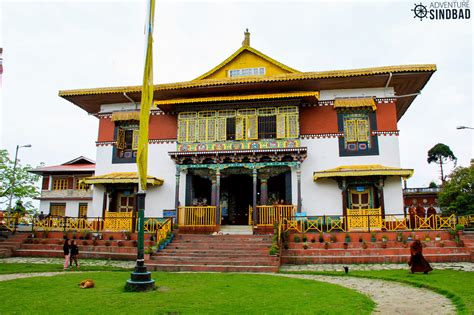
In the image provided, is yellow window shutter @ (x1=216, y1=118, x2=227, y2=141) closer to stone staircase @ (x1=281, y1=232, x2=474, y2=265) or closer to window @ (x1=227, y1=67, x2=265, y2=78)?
window @ (x1=227, y1=67, x2=265, y2=78)

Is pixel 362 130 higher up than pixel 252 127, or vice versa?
pixel 252 127

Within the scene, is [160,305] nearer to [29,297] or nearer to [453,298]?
[29,297]

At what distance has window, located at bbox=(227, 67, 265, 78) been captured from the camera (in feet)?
80.0

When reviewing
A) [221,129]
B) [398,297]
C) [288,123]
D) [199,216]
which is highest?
[288,123]

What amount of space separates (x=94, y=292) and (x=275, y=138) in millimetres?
14244

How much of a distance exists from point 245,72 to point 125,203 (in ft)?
35.3

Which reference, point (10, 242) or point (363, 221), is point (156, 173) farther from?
point (363, 221)

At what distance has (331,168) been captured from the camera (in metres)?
21.9

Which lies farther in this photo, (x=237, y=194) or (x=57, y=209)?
(x=57, y=209)

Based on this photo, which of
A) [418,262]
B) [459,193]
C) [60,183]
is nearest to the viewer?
[418,262]

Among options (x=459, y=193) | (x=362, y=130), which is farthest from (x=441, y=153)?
(x=362, y=130)

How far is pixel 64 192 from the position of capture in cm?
3919

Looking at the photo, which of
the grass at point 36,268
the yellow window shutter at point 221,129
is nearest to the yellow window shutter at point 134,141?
the yellow window shutter at point 221,129

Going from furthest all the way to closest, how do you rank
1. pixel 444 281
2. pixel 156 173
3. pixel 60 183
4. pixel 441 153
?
pixel 441 153 < pixel 60 183 < pixel 156 173 < pixel 444 281
